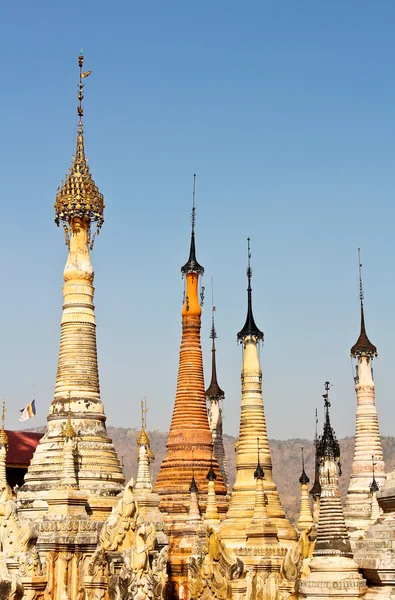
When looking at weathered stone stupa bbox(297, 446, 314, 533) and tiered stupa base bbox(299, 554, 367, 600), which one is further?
weathered stone stupa bbox(297, 446, 314, 533)

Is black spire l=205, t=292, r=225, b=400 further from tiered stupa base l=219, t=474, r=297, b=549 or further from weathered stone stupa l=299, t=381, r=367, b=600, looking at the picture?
weathered stone stupa l=299, t=381, r=367, b=600

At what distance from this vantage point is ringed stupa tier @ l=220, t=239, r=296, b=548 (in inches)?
1548

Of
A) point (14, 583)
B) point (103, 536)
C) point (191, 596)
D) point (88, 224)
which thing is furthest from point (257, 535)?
point (88, 224)

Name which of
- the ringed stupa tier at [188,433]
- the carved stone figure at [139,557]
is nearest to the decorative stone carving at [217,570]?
the carved stone figure at [139,557]

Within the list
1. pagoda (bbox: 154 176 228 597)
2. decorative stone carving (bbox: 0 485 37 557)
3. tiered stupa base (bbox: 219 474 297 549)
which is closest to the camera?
decorative stone carving (bbox: 0 485 37 557)

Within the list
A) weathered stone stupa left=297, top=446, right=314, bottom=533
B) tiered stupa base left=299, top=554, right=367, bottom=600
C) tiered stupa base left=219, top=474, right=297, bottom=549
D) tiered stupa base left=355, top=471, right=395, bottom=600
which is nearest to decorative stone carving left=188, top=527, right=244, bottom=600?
tiered stupa base left=219, top=474, right=297, bottom=549

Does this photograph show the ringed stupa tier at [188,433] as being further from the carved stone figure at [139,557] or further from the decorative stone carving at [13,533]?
the carved stone figure at [139,557]

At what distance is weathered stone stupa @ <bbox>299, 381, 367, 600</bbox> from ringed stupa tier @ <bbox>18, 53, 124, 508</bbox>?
1853 centimetres

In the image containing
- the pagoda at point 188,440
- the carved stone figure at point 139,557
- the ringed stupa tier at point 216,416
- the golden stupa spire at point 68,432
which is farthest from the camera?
the ringed stupa tier at point 216,416

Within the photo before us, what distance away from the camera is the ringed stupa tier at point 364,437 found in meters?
41.9

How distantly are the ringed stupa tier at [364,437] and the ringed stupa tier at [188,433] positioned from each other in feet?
→ 21.6

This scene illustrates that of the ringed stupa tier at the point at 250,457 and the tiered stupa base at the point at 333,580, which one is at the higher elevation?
the ringed stupa tier at the point at 250,457

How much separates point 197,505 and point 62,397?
7.93m

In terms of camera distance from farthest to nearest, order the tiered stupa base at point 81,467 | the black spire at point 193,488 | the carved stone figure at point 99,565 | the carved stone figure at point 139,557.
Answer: the black spire at point 193,488, the tiered stupa base at point 81,467, the carved stone figure at point 99,565, the carved stone figure at point 139,557
